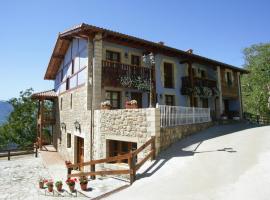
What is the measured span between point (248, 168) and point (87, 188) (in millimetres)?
5228

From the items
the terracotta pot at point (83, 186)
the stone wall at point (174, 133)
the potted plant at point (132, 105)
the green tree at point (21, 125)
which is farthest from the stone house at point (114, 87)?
the green tree at point (21, 125)

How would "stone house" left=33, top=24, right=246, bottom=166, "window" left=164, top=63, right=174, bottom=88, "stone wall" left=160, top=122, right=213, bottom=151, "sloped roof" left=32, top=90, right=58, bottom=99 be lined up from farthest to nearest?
"sloped roof" left=32, top=90, right=58, bottom=99
"window" left=164, top=63, right=174, bottom=88
"stone house" left=33, top=24, right=246, bottom=166
"stone wall" left=160, top=122, right=213, bottom=151

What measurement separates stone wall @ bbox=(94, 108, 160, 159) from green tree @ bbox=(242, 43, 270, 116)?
24449 millimetres

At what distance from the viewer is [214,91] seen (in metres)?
19.0

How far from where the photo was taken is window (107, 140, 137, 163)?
10425 millimetres

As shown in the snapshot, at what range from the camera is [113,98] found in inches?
528

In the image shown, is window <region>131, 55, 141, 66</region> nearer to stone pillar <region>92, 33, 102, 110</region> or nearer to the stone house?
the stone house

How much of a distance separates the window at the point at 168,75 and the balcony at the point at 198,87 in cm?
108

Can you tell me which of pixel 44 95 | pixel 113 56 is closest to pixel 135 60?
pixel 113 56

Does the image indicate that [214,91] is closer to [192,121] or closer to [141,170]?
[192,121]

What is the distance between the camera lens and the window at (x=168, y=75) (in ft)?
54.5

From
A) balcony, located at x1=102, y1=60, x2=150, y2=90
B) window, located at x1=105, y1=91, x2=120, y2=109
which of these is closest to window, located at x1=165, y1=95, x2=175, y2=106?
balcony, located at x1=102, y1=60, x2=150, y2=90

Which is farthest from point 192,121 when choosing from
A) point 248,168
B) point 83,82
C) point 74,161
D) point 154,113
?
point 74,161

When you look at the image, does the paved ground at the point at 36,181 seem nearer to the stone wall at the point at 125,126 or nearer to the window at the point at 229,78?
the stone wall at the point at 125,126
